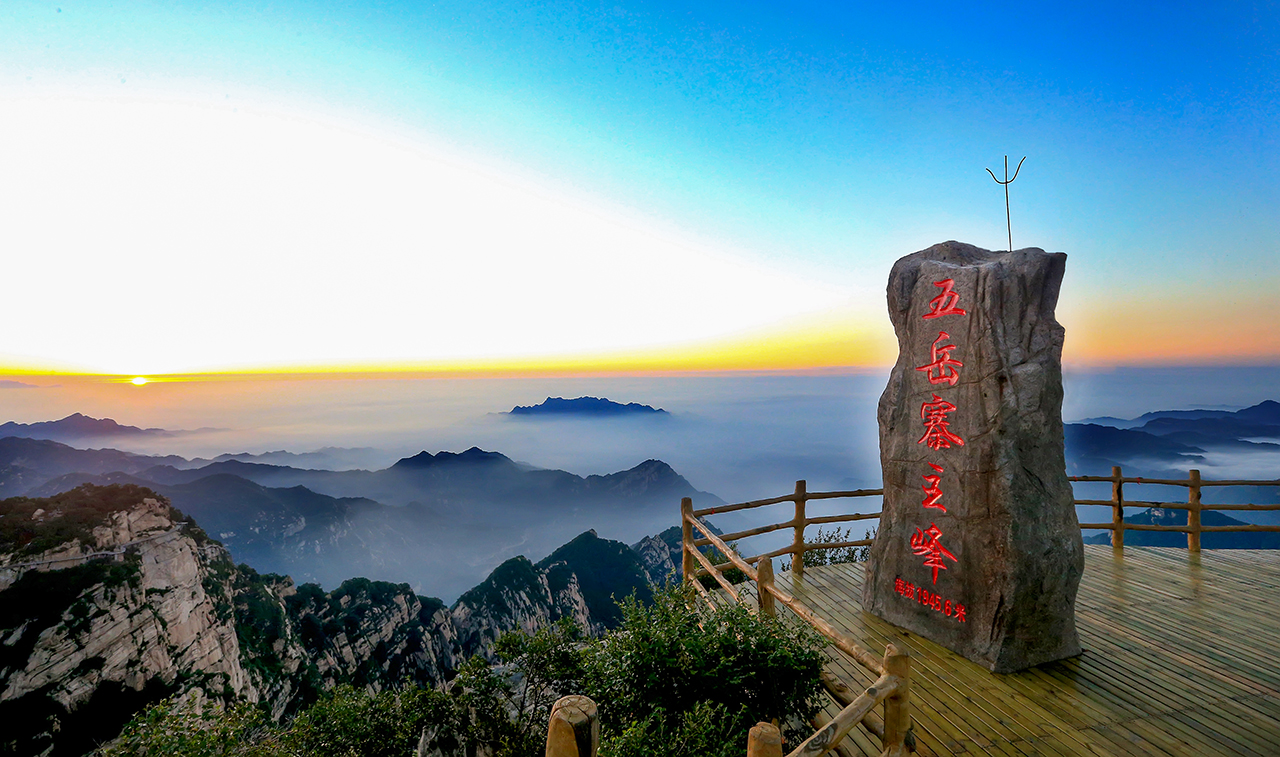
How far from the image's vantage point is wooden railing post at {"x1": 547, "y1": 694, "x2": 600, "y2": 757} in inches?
72.6

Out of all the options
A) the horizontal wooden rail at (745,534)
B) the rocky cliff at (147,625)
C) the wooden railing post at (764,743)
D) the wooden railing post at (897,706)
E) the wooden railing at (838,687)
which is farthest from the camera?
the rocky cliff at (147,625)

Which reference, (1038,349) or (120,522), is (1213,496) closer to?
(1038,349)

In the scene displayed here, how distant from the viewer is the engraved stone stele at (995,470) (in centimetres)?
409

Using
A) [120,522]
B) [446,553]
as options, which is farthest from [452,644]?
[446,553]

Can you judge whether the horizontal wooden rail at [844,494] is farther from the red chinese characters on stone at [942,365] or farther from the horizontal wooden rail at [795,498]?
the red chinese characters on stone at [942,365]

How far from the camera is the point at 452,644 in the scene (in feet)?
104

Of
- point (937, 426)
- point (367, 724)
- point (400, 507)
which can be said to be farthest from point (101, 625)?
point (400, 507)

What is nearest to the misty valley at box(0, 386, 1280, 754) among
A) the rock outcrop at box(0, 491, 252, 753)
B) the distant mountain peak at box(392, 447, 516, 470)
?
the rock outcrop at box(0, 491, 252, 753)

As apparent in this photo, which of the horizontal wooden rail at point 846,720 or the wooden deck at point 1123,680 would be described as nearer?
the horizontal wooden rail at point 846,720

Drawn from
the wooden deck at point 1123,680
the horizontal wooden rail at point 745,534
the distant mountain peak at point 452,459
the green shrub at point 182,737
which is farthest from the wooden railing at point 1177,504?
the distant mountain peak at point 452,459

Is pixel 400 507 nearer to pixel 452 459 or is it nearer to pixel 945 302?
pixel 452 459

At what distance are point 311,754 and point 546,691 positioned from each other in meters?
2.02

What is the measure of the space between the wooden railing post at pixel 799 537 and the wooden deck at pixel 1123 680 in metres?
0.55

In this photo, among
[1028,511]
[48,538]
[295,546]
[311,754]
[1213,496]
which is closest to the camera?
[1028,511]
